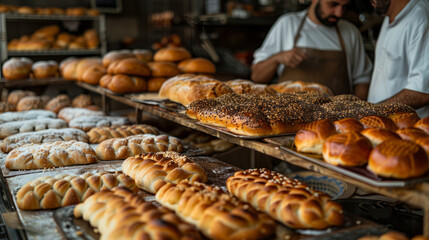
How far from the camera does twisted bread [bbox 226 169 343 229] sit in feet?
4.98

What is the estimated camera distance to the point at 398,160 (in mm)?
1360

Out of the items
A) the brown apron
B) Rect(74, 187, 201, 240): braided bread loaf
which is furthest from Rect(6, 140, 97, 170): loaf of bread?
the brown apron

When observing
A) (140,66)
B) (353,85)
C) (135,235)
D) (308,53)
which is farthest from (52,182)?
(353,85)

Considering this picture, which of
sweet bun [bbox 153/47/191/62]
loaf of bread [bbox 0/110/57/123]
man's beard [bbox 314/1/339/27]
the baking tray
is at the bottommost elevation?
loaf of bread [bbox 0/110/57/123]

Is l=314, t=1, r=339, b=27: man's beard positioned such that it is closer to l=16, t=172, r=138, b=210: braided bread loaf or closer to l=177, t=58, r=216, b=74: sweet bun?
l=177, t=58, r=216, b=74: sweet bun

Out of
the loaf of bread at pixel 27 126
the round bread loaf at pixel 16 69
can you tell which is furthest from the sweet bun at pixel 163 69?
the round bread loaf at pixel 16 69

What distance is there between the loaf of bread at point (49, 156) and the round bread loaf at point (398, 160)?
1.75 m

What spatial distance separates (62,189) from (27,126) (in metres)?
1.63

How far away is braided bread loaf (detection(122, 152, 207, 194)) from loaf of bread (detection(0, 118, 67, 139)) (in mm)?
1416

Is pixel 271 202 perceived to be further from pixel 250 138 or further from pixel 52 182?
pixel 52 182

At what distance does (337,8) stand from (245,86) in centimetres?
159

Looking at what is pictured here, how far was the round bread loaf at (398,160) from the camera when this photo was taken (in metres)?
1.36

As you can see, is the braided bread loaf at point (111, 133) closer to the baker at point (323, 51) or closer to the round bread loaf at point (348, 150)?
the baker at point (323, 51)

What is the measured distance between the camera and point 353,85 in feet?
14.6
